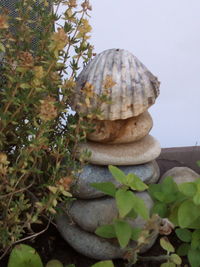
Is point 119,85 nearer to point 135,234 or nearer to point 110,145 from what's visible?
point 110,145

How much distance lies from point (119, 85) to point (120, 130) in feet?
0.49

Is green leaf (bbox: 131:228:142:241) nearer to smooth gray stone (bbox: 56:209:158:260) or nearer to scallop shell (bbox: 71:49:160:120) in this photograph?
smooth gray stone (bbox: 56:209:158:260)

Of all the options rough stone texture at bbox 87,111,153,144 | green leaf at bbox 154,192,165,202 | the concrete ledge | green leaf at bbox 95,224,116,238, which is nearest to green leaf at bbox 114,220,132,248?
green leaf at bbox 95,224,116,238

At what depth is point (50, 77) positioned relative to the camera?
47.7 inches

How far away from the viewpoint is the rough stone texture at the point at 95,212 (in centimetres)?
140

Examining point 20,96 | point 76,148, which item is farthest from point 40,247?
point 20,96

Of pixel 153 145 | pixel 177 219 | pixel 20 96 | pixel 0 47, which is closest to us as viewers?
pixel 0 47

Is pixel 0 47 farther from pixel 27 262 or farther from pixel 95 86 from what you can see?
pixel 27 262

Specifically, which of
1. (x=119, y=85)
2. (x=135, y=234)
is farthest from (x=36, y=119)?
(x=135, y=234)

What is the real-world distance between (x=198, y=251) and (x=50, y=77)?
25.1 inches

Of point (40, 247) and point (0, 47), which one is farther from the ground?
point (0, 47)

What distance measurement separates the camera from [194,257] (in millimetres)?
1281

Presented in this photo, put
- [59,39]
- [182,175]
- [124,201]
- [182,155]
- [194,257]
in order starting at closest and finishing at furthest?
[59,39], [124,201], [194,257], [182,175], [182,155]

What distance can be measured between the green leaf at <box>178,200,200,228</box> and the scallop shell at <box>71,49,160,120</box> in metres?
0.31
